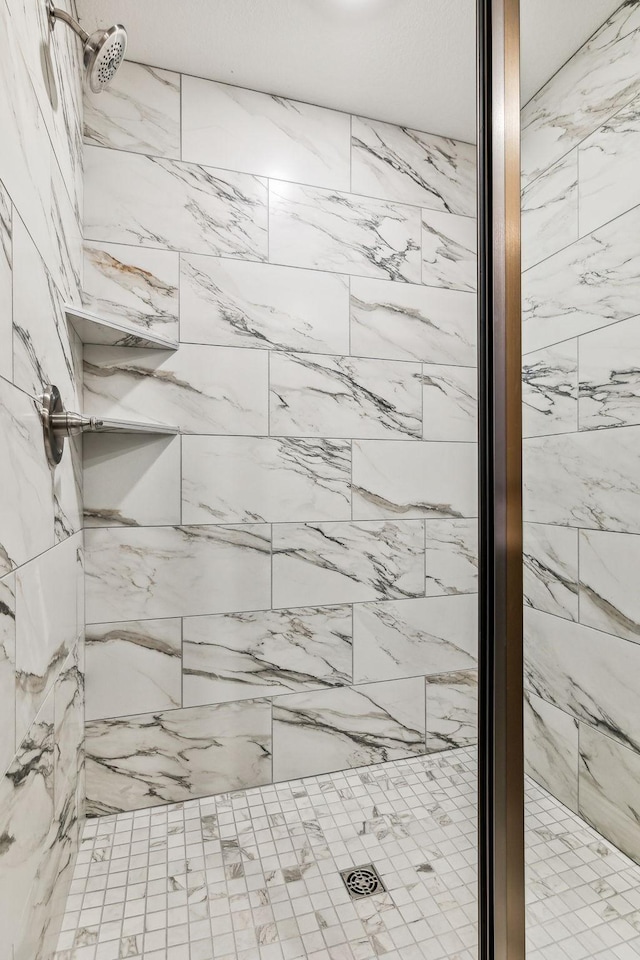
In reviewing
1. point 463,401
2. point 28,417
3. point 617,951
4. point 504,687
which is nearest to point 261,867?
point 617,951

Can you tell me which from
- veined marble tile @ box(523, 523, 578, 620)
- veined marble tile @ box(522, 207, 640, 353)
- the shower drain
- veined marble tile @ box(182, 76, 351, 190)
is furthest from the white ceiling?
the shower drain

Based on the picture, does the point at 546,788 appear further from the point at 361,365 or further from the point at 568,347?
the point at 361,365

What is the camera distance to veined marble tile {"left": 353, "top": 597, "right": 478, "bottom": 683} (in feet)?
5.24

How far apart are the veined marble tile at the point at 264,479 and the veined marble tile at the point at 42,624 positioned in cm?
37

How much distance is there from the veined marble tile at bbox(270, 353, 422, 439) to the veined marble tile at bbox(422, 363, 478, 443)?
3cm

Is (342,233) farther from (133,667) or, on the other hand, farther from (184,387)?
(133,667)

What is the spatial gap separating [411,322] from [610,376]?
1161mm

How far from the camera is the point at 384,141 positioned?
5.32 ft

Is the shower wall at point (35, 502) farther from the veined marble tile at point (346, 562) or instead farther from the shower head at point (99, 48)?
the veined marble tile at point (346, 562)

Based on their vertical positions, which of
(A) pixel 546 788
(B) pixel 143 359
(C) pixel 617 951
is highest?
(B) pixel 143 359

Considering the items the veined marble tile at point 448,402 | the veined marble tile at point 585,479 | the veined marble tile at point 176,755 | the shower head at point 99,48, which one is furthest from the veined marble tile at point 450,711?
the shower head at point 99,48

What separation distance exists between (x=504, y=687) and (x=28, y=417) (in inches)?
30.8

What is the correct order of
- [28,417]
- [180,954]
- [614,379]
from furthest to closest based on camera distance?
[180,954]
[28,417]
[614,379]

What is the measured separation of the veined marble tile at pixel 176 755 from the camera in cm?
136
